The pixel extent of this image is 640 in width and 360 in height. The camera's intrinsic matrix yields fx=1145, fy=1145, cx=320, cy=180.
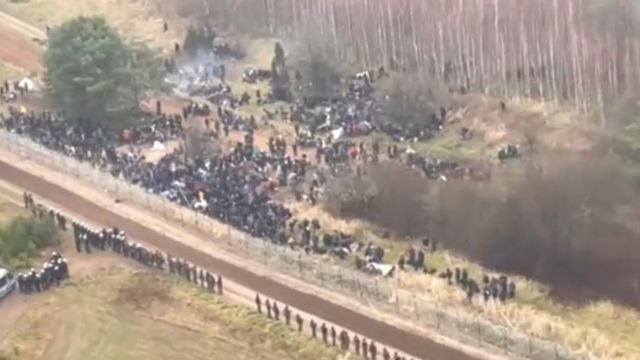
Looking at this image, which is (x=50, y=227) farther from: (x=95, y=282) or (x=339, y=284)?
(x=339, y=284)

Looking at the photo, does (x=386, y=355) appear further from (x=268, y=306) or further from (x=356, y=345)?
(x=268, y=306)

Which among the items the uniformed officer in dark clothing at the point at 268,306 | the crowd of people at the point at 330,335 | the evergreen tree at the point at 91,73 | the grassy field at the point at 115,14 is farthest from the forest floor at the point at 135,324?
the grassy field at the point at 115,14

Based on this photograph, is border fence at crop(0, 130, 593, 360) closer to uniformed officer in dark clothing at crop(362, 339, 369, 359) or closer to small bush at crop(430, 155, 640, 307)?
uniformed officer in dark clothing at crop(362, 339, 369, 359)

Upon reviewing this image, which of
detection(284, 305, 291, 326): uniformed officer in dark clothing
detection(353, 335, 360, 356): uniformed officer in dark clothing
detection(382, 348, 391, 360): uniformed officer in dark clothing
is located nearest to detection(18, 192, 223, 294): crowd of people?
detection(284, 305, 291, 326): uniformed officer in dark clothing

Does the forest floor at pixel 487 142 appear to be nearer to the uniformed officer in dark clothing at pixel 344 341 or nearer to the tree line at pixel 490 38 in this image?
the tree line at pixel 490 38

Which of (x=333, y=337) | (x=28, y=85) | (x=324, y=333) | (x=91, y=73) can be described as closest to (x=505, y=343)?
(x=333, y=337)

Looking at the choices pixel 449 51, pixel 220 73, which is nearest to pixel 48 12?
pixel 220 73
